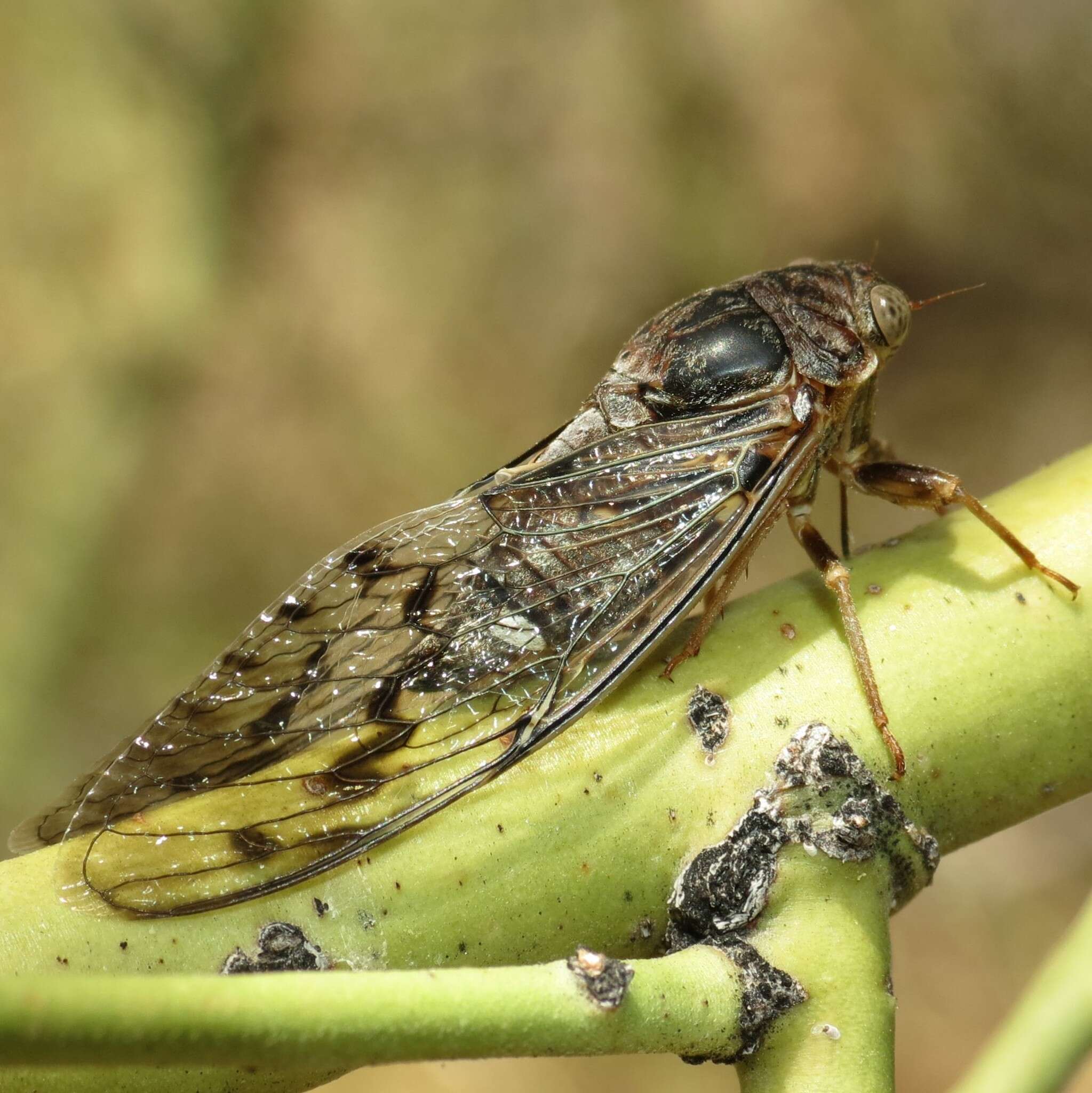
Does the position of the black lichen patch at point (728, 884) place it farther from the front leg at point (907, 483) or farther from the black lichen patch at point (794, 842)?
the front leg at point (907, 483)

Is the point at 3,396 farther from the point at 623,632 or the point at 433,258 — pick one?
the point at 623,632

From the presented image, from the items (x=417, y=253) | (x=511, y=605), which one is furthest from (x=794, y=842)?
(x=417, y=253)

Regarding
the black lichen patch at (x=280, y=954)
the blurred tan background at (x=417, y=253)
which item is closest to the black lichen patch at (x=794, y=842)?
the black lichen patch at (x=280, y=954)

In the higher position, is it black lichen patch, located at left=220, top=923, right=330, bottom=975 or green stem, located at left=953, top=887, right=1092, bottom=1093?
black lichen patch, located at left=220, top=923, right=330, bottom=975

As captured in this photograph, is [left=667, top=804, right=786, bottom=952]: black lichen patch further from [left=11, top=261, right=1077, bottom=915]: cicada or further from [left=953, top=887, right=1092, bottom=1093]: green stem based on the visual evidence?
[left=953, top=887, right=1092, bottom=1093]: green stem

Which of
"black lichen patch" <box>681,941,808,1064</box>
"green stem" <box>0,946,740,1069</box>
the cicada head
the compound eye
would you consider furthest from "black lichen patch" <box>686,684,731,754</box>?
the compound eye
